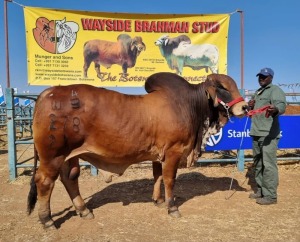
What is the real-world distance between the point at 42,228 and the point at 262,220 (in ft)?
9.80

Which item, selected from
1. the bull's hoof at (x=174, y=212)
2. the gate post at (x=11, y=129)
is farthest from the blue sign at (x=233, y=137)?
the gate post at (x=11, y=129)

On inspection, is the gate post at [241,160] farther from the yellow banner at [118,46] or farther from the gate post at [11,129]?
the gate post at [11,129]

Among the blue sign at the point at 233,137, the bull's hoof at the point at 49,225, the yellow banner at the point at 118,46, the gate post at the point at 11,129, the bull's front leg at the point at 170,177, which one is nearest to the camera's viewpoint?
the bull's hoof at the point at 49,225

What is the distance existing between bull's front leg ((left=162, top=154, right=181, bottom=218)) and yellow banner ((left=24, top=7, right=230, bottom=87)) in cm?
273

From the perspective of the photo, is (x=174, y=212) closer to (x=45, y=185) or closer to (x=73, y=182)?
(x=73, y=182)

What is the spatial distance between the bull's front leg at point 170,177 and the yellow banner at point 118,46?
273 cm

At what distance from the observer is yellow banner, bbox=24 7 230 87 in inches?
255

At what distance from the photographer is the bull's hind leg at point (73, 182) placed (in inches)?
180

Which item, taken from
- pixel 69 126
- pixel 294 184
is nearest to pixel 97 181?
pixel 69 126

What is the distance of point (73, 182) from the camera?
15.1 ft

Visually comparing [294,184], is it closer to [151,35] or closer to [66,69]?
[151,35]

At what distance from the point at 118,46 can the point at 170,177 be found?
3.31m

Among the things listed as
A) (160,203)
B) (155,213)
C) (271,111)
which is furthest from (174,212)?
(271,111)

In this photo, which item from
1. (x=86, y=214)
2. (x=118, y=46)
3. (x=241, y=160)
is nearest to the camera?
(x=86, y=214)
